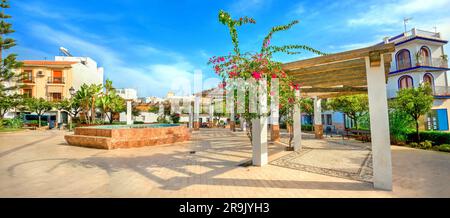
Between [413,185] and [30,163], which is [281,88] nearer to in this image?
[413,185]

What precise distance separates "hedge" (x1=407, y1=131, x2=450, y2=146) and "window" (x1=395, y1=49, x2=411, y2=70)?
482 inches

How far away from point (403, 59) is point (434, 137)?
13.3 m

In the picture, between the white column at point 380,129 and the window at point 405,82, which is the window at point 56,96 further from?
the window at point 405,82

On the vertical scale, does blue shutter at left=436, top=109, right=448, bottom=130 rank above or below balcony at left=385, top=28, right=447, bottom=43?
below

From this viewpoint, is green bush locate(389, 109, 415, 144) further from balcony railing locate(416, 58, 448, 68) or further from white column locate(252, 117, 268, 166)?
balcony railing locate(416, 58, 448, 68)

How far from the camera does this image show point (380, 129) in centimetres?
427

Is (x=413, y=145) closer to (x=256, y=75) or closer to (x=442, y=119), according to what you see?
(x=256, y=75)

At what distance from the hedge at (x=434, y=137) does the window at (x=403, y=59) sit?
1225cm

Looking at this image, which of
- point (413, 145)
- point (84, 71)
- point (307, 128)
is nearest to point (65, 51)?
point (84, 71)

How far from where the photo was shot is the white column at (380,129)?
419 centimetres

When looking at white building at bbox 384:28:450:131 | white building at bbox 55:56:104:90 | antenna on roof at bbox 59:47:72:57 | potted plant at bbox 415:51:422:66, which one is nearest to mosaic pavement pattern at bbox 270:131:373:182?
white building at bbox 384:28:450:131

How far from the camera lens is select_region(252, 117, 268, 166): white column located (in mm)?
6227

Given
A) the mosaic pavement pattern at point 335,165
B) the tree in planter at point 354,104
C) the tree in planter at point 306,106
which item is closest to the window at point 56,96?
the tree in planter at point 306,106
